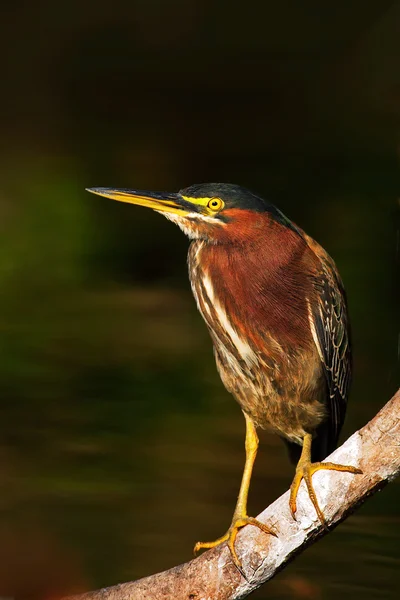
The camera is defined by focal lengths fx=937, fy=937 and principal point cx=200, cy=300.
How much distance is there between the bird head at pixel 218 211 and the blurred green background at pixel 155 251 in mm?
1747

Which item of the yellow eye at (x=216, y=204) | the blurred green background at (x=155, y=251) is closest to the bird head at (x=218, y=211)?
the yellow eye at (x=216, y=204)

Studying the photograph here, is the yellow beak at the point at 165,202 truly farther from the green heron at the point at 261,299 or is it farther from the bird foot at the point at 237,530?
the bird foot at the point at 237,530

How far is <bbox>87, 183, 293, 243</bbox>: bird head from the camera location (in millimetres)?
1751

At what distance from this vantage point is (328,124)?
5.75 metres

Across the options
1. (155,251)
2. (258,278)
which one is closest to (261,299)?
(258,278)

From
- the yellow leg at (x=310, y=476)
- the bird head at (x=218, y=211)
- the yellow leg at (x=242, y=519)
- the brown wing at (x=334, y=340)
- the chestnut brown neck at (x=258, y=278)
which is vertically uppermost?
the bird head at (x=218, y=211)

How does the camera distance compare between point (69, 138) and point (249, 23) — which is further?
point (249, 23)

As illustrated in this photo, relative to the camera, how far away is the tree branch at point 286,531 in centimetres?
146

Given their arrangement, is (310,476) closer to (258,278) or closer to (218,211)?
(258,278)

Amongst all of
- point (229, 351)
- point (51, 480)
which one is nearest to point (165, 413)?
point (51, 480)

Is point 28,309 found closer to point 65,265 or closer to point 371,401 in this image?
point 65,265

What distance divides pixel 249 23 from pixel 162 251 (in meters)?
2.14

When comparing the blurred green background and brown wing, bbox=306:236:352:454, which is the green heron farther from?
the blurred green background

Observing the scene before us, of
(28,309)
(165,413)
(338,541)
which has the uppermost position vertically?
(28,309)
